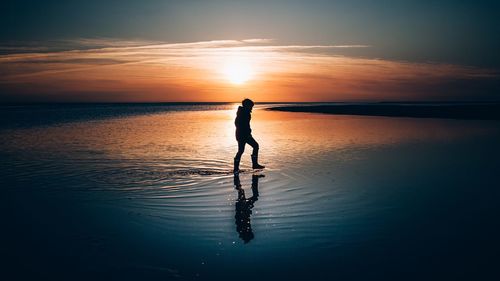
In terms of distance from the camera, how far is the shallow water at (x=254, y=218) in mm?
5383

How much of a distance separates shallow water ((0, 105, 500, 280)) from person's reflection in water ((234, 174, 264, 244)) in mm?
41

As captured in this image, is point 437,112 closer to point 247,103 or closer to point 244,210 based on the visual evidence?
point 247,103

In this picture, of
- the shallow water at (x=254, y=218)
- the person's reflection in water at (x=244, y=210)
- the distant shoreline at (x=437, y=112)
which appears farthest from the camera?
the distant shoreline at (x=437, y=112)

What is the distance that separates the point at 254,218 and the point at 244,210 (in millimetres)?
603

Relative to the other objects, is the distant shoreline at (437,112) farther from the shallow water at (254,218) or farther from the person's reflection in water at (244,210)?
the person's reflection in water at (244,210)

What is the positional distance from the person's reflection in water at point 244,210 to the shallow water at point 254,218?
0.14ft

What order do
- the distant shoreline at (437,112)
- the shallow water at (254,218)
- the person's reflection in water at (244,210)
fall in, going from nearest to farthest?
1. the shallow water at (254,218)
2. the person's reflection in water at (244,210)
3. the distant shoreline at (437,112)

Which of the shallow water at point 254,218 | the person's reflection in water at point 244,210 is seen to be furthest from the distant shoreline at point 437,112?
the person's reflection in water at point 244,210

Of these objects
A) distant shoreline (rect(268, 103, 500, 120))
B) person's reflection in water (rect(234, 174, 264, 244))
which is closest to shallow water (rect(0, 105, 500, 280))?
person's reflection in water (rect(234, 174, 264, 244))

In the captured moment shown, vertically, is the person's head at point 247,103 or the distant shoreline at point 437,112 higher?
the distant shoreline at point 437,112

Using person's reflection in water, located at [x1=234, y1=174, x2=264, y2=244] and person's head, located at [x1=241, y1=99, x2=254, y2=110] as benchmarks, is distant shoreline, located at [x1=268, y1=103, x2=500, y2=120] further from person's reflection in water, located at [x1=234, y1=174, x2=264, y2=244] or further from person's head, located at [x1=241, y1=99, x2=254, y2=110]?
person's reflection in water, located at [x1=234, y1=174, x2=264, y2=244]

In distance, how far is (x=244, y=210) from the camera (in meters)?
8.15

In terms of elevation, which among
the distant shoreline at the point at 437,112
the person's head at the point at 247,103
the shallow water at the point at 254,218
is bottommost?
the shallow water at the point at 254,218

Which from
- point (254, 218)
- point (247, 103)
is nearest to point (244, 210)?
point (254, 218)
